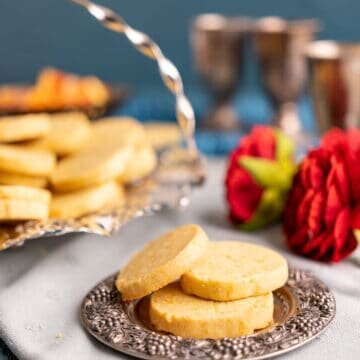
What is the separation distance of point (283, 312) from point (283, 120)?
1.01m

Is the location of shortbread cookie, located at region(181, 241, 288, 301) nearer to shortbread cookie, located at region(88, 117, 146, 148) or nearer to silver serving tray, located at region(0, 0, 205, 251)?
silver serving tray, located at region(0, 0, 205, 251)

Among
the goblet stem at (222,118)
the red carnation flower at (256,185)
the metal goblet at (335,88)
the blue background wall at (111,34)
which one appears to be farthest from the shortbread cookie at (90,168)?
the blue background wall at (111,34)

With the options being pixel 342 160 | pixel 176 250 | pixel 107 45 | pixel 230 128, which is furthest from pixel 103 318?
pixel 107 45

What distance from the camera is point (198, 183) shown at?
122 centimetres

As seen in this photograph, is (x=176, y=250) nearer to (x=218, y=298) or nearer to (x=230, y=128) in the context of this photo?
(x=218, y=298)

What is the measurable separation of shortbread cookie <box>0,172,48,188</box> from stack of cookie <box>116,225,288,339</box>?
0.84 ft

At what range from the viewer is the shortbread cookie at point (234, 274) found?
0.80 meters

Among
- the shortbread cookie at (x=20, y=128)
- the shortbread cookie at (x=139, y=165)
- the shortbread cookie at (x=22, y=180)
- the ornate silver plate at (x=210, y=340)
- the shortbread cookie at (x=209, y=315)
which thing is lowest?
the ornate silver plate at (x=210, y=340)

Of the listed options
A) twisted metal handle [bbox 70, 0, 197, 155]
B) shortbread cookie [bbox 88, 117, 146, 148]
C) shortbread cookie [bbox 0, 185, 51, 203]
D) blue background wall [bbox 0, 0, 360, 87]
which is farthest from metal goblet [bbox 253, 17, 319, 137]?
shortbread cookie [bbox 0, 185, 51, 203]

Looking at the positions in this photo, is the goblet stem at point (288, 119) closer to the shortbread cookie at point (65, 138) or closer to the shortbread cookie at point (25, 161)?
the shortbread cookie at point (65, 138)

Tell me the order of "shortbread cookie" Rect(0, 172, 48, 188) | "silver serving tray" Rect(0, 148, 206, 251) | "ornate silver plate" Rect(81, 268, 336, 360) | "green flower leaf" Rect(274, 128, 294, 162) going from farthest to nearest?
1. "green flower leaf" Rect(274, 128, 294, 162)
2. "shortbread cookie" Rect(0, 172, 48, 188)
3. "silver serving tray" Rect(0, 148, 206, 251)
4. "ornate silver plate" Rect(81, 268, 336, 360)

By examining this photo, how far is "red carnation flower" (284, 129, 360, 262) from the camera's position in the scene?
3.35ft

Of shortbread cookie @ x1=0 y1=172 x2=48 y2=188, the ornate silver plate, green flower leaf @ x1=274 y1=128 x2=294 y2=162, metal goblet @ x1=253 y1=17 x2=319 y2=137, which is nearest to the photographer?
the ornate silver plate

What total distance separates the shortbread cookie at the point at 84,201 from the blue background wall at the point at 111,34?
1.15 metres
